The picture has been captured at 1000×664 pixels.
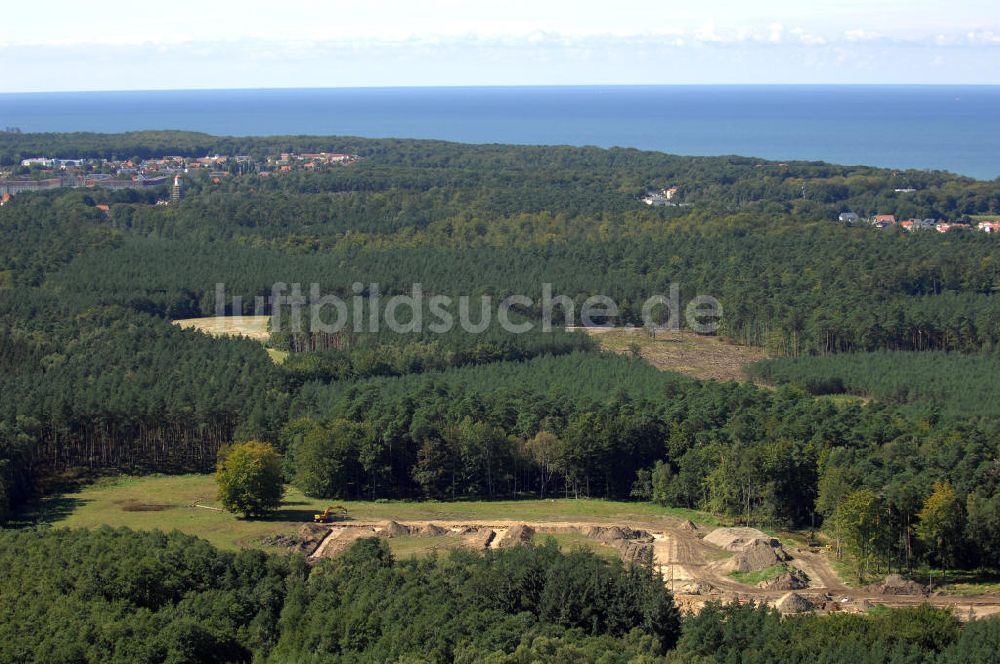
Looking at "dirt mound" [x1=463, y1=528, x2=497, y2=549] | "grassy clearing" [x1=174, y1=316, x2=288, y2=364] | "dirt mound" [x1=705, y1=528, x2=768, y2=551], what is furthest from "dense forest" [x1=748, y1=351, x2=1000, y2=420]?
"grassy clearing" [x1=174, y1=316, x2=288, y2=364]

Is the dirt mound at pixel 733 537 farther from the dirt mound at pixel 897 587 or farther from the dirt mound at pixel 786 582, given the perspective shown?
the dirt mound at pixel 897 587

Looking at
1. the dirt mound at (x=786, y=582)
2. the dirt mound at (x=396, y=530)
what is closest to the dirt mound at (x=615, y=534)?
the dirt mound at (x=786, y=582)

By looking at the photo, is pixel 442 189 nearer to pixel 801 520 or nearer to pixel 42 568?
pixel 801 520

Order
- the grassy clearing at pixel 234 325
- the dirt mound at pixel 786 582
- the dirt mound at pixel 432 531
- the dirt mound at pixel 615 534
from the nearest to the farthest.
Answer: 1. the dirt mound at pixel 786 582
2. the dirt mound at pixel 615 534
3. the dirt mound at pixel 432 531
4. the grassy clearing at pixel 234 325

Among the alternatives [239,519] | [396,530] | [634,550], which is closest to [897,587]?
[634,550]

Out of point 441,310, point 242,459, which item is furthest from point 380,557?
point 441,310

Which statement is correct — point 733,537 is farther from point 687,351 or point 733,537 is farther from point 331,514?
point 687,351
